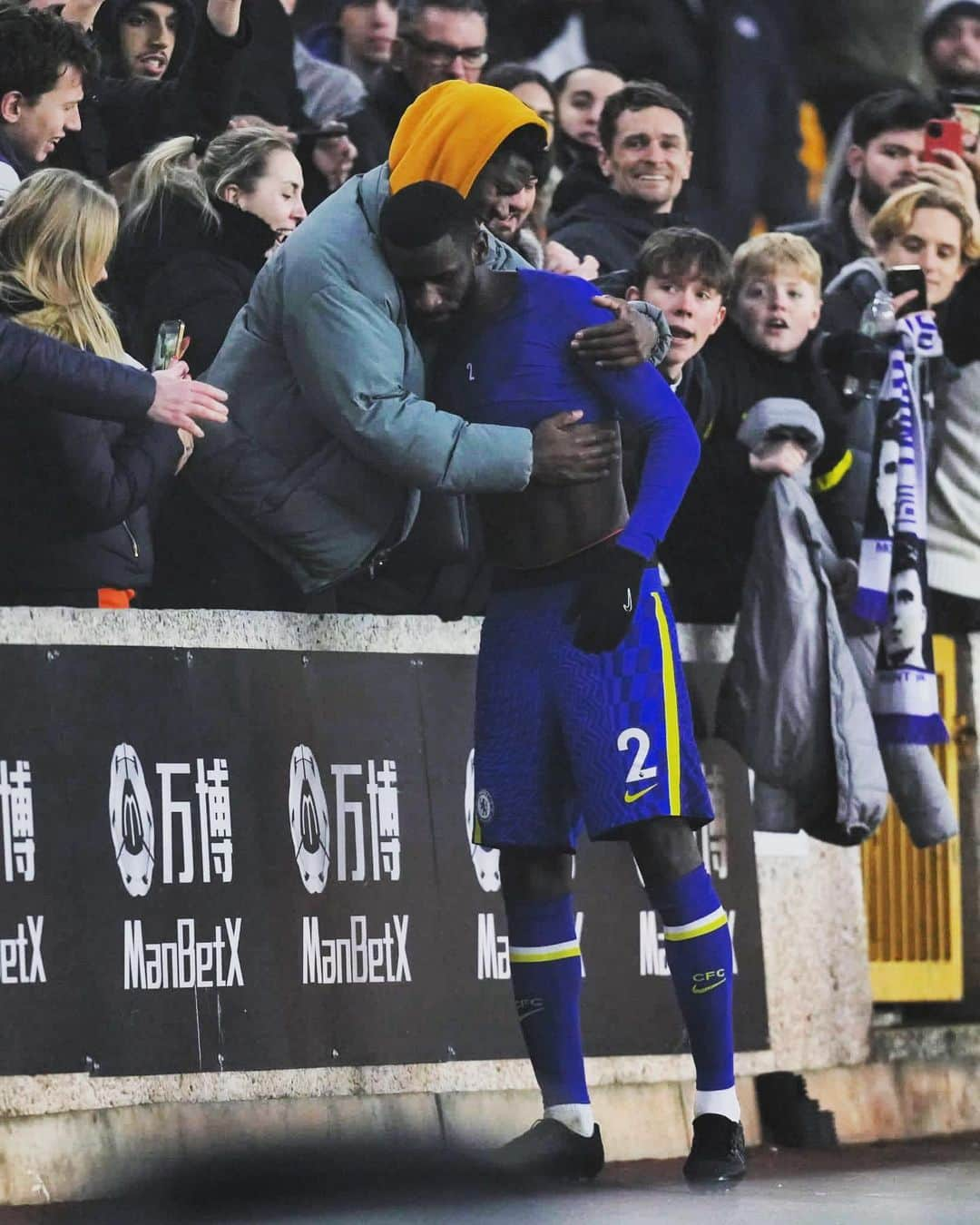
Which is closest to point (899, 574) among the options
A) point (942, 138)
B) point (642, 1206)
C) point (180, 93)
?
point (942, 138)

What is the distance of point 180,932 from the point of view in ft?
24.3

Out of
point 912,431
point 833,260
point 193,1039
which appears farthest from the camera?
point 833,260

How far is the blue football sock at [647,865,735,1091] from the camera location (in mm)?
7148

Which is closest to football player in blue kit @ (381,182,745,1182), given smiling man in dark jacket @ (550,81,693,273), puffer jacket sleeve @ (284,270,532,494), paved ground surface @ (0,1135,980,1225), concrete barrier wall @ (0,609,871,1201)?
puffer jacket sleeve @ (284,270,532,494)

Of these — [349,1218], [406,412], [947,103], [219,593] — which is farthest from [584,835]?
[947,103]

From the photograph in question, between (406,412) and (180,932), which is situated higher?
(406,412)

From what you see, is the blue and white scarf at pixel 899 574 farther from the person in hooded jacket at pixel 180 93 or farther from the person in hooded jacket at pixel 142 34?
the person in hooded jacket at pixel 142 34

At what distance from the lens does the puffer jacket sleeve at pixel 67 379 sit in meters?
6.84

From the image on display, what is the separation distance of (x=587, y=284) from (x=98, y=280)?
1252 millimetres

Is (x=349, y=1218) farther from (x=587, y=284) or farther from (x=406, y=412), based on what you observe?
(x=587, y=284)

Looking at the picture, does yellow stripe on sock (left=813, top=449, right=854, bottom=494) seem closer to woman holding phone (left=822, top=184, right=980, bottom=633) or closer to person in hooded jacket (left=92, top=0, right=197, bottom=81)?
woman holding phone (left=822, top=184, right=980, bottom=633)

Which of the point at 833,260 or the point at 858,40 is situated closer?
the point at 833,260

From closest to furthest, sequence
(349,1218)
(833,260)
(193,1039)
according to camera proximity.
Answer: (349,1218) < (193,1039) < (833,260)

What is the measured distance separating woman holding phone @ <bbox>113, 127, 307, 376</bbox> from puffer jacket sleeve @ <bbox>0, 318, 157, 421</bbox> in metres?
0.79
